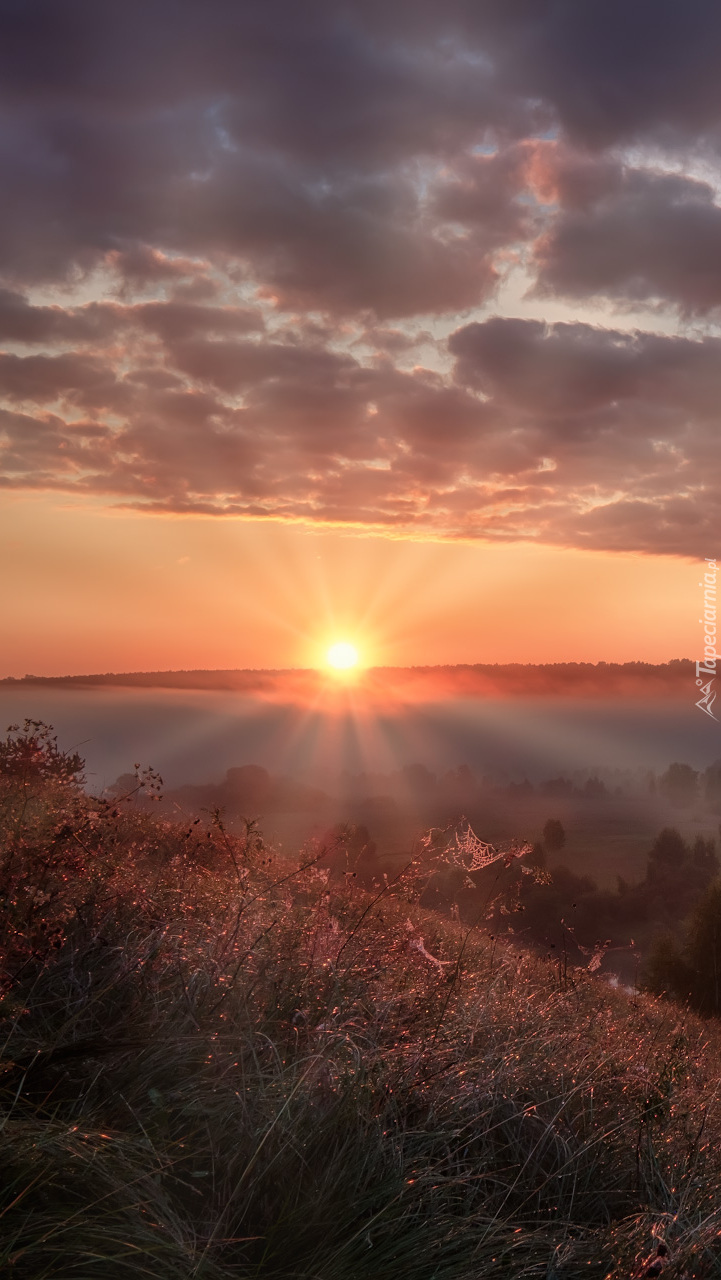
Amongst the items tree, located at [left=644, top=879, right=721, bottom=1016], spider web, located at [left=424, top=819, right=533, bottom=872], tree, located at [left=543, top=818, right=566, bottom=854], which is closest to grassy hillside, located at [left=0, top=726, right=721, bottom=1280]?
spider web, located at [left=424, top=819, right=533, bottom=872]

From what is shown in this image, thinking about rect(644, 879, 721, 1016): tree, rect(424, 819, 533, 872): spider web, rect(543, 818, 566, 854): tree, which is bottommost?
rect(644, 879, 721, 1016): tree

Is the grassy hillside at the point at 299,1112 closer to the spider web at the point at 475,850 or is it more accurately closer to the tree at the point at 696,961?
the spider web at the point at 475,850

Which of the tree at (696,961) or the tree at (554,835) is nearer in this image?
the tree at (696,961)

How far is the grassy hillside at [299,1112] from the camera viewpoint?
267cm

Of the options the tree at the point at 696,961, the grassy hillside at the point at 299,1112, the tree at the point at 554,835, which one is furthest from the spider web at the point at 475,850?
the tree at the point at 554,835

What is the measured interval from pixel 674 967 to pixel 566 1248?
93.9ft

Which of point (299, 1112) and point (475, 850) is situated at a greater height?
point (475, 850)

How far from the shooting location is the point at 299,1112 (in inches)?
130

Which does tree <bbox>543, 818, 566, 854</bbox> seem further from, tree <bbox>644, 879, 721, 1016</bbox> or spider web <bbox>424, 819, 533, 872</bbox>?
spider web <bbox>424, 819, 533, 872</bbox>

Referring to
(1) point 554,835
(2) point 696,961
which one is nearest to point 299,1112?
(2) point 696,961

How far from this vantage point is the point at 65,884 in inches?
209

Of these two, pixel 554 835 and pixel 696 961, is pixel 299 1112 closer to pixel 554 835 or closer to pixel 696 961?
pixel 696 961

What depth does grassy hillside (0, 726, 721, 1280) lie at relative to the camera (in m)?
2.67

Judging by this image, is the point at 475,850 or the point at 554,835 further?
the point at 554,835
